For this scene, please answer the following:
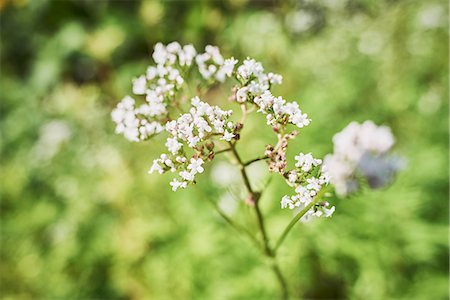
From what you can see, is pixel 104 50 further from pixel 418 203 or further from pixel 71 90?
pixel 418 203

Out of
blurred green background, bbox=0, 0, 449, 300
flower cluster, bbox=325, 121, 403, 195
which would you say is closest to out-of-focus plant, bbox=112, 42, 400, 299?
flower cluster, bbox=325, 121, 403, 195

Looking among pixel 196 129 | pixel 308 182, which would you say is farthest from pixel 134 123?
pixel 308 182

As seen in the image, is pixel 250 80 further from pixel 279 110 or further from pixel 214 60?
pixel 214 60

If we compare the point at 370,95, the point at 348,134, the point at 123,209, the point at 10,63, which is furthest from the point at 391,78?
the point at 10,63

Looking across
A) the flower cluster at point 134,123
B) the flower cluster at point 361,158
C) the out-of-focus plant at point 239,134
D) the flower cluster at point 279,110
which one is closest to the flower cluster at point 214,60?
the out-of-focus plant at point 239,134

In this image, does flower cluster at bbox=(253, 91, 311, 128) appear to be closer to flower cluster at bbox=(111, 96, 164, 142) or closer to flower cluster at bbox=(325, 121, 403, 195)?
flower cluster at bbox=(325, 121, 403, 195)
